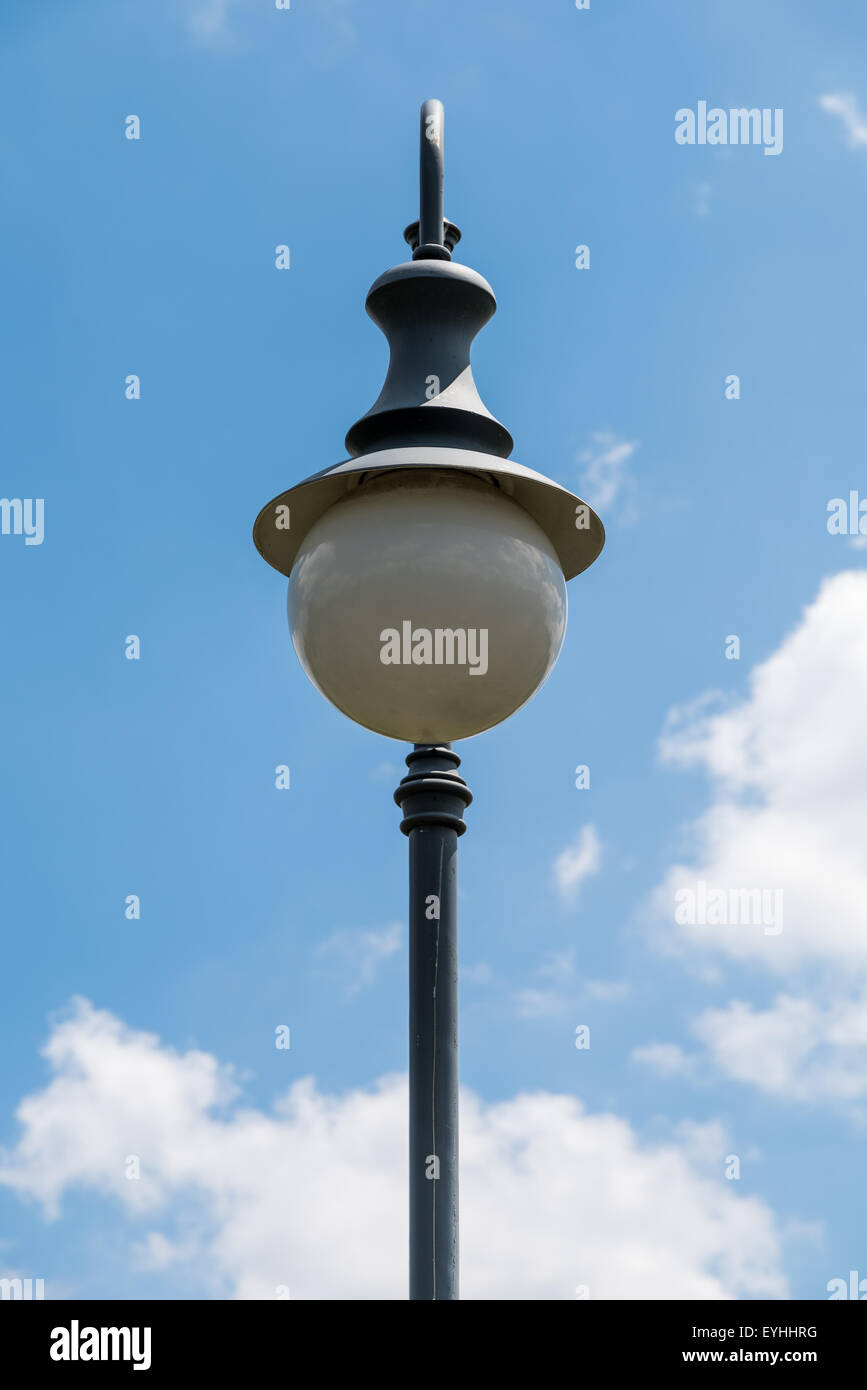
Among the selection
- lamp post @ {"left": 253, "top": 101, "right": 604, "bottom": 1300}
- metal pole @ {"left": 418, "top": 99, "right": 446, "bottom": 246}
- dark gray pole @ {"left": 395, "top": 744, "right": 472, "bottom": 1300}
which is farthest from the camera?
metal pole @ {"left": 418, "top": 99, "right": 446, "bottom": 246}

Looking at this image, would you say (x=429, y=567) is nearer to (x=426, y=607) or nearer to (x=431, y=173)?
(x=426, y=607)

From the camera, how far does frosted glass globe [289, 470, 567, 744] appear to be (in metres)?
6.43

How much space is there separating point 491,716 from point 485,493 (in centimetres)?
76

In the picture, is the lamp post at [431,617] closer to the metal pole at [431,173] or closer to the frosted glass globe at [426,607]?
the frosted glass globe at [426,607]

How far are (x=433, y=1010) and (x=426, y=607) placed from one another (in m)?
1.32

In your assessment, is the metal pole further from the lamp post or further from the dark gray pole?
the dark gray pole

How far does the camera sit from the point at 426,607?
640 cm

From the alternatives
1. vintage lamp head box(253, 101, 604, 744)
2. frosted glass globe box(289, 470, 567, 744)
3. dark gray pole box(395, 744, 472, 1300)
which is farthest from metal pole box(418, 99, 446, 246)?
dark gray pole box(395, 744, 472, 1300)

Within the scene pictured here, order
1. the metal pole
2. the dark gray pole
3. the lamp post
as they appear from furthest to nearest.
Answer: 1. the metal pole
2. the lamp post
3. the dark gray pole

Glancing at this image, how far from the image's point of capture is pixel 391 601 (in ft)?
21.1

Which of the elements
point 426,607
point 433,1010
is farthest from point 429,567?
point 433,1010

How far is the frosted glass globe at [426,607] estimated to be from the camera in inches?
253

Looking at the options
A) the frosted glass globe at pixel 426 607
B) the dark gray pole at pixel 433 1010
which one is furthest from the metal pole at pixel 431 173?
the dark gray pole at pixel 433 1010
